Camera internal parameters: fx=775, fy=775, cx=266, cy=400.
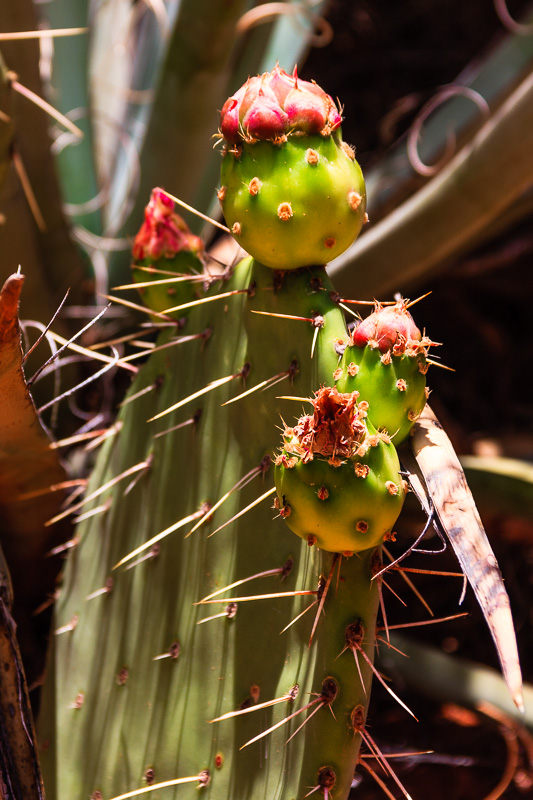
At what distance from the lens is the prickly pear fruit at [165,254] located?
2.74 feet

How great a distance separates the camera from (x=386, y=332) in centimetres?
56

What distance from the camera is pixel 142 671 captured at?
2.47ft

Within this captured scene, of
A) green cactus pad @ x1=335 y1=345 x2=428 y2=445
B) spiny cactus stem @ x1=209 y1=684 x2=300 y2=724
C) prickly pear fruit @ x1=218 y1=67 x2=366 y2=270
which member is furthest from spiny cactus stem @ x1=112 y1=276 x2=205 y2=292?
spiny cactus stem @ x1=209 y1=684 x2=300 y2=724

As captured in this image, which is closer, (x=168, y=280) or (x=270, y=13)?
(x=168, y=280)

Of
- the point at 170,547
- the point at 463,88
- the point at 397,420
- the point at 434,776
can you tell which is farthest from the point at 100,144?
the point at 434,776

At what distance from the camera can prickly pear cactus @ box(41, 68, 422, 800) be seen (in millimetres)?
575

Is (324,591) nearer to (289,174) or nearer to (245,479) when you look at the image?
(245,479)

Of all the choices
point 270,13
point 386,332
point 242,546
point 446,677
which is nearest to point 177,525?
point 242,546

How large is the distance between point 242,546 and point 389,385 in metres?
0.22

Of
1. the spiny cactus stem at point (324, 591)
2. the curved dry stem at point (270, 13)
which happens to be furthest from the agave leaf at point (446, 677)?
the curved dry stem at point (270, 13)

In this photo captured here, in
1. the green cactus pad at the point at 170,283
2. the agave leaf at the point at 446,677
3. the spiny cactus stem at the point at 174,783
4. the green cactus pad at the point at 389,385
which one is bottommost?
the agave leaf at the point at 446,677

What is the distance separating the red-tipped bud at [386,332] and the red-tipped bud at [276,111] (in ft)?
0.51

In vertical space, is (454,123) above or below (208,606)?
above

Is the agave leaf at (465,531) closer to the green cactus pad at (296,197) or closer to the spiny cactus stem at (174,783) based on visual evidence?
the green cactus pad at (296,197)
